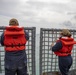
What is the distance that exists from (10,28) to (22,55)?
2.21 ft

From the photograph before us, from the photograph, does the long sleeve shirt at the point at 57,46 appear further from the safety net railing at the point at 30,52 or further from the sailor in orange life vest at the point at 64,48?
the safety net railing at the point at 30,52

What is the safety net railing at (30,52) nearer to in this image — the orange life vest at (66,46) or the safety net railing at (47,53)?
the safety net railing at (47,53)

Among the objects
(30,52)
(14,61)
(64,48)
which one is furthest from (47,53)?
(14,61)

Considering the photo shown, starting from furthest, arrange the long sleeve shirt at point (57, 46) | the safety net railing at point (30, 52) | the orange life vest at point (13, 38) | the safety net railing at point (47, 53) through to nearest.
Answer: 1. the safety net railing at point (47, 53)
2. the safety net railing at point (30, 52)
3. the long sleeve shirt at point (57, 46)
4. the orange life vest at point (13, 38)

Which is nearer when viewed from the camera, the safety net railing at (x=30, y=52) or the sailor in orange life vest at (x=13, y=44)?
the sailor in orange life vest at (x=13, y=44)

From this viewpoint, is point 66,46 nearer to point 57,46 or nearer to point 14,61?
point 57,46

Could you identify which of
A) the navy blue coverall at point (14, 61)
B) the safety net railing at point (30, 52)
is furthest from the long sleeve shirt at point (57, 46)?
the safety net railing at point (30, 52)

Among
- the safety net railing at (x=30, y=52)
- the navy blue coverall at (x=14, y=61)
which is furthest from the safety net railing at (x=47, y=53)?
the navy blue coverall at (x=14, y=61)

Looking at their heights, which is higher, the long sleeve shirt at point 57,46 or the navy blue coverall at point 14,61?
the long sleeve shirt at point 57,46

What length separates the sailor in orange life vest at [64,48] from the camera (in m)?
6.67

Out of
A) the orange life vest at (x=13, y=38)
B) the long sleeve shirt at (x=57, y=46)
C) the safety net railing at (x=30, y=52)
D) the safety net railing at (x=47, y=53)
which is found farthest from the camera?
the safety net railing at (x=47, y=53)

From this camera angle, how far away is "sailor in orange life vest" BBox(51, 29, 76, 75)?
6.67 metres

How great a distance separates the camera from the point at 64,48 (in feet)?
22.1

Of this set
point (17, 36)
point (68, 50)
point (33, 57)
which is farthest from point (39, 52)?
point (17, 36)
